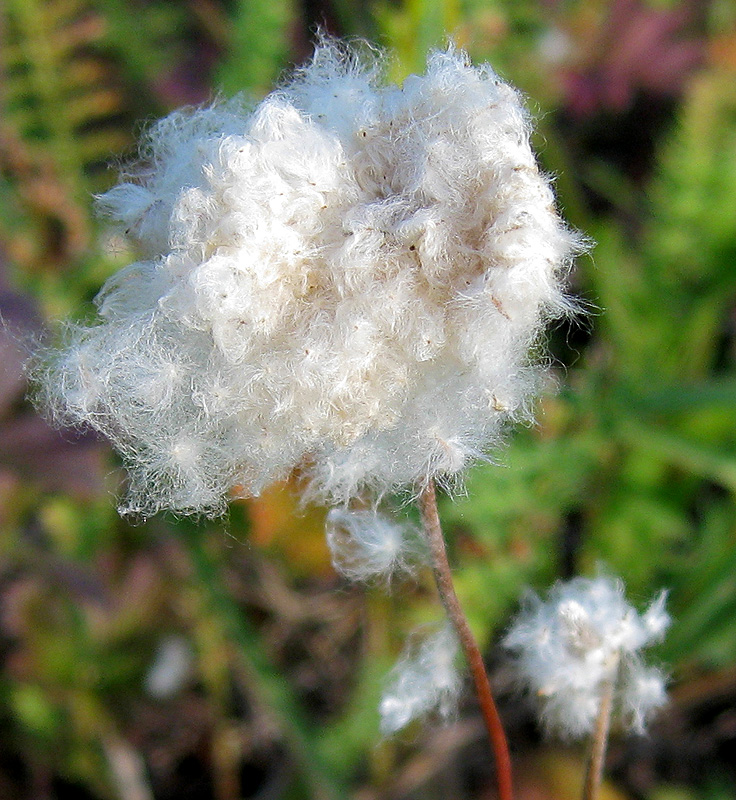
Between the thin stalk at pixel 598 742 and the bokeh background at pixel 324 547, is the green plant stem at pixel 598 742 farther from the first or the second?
the bokeh background at pixel 324 547

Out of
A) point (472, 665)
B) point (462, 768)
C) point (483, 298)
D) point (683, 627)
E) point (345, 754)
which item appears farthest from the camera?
point (462, 768)

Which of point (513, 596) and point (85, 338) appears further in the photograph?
point (513, 596)

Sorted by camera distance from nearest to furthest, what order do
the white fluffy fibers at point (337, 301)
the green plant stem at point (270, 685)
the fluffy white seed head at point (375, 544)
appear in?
the white fluffy fibers at point (337, 301) < the fluffy white seed head at point (375, 544) < the green plant stem at point (270, 685)

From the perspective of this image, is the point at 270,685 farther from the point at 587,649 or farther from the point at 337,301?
the point at 337,301

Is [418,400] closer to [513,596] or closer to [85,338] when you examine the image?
[85,338]

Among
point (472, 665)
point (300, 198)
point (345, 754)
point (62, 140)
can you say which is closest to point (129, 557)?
point (345, 754)

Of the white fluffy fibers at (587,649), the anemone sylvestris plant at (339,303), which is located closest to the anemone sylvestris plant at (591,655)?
the white fluffy fibers at (587,649)
